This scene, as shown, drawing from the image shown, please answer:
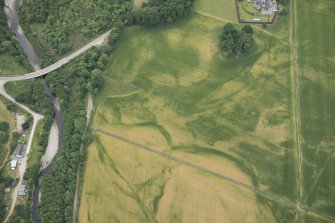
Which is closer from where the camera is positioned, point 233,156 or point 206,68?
point 233,156

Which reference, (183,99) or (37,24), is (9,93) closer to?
(37,24)

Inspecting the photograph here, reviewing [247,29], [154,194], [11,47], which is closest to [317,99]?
[247,29]

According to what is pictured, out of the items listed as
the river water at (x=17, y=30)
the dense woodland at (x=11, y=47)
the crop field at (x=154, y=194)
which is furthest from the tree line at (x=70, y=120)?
the dense woodland at (x=11, y=47)

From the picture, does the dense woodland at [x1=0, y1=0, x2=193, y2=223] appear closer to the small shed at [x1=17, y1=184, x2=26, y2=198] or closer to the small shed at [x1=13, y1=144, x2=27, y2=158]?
Answer: the small shed at [x1=17, y1=184, x2=26, y2=198]

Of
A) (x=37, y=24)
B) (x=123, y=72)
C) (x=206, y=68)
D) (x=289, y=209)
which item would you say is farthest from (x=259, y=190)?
(x=37, y=24)

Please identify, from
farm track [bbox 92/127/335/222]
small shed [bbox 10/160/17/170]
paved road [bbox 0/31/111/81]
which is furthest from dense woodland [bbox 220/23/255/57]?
small shed [bbox 10/160/17/170]

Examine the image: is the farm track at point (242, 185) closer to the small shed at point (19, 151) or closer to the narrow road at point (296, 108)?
the narrow road at point (296, 108)
